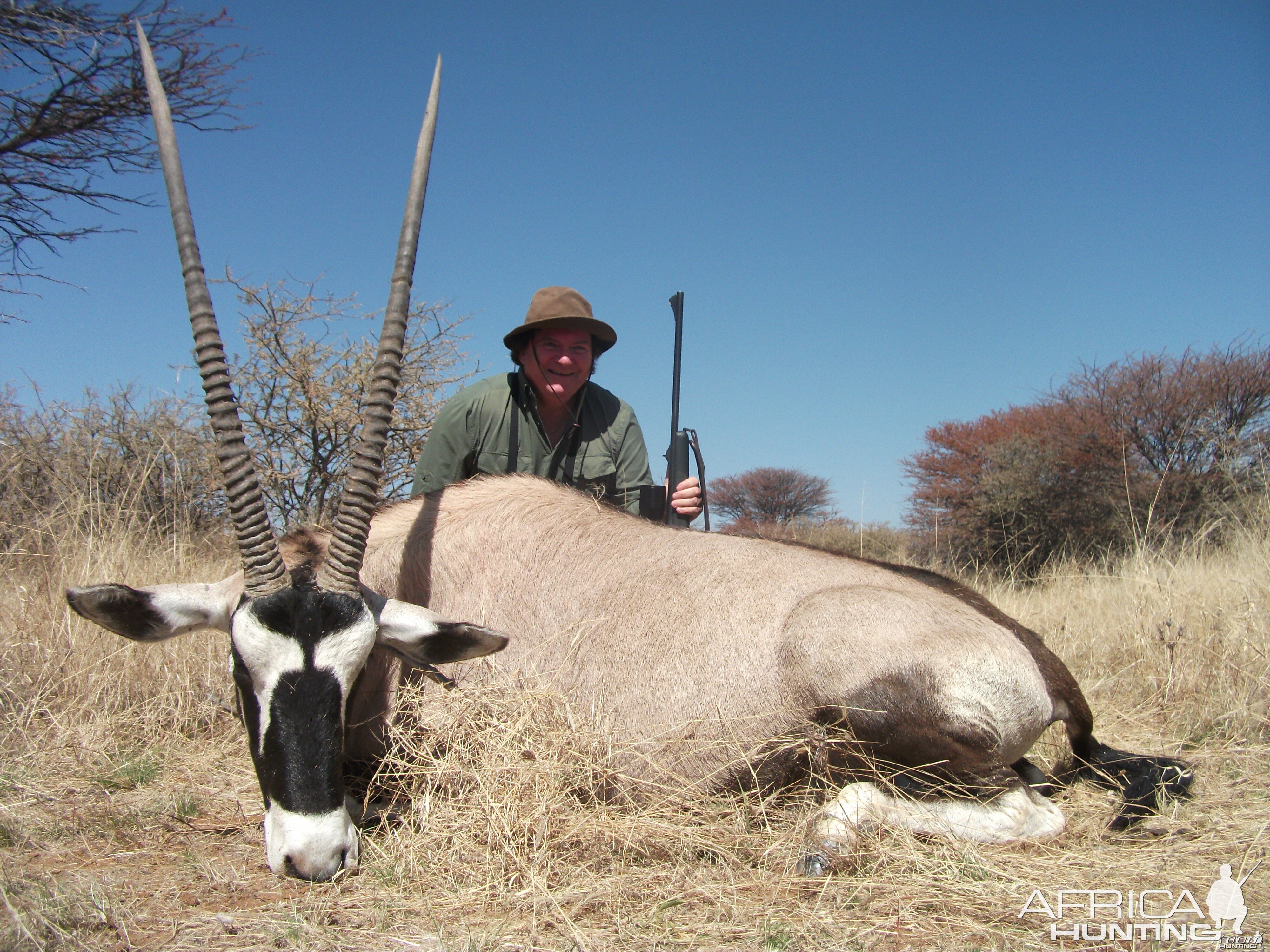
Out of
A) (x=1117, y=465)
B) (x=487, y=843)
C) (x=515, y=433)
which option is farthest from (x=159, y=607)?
(x=1117, y=465)

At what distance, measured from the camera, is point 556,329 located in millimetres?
5211

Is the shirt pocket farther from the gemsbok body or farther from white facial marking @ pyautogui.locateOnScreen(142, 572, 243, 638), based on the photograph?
white facial marking @ pyautogui.locateOnScreen(142, 572, 243, 638)

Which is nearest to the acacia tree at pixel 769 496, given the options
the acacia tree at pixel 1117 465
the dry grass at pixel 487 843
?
the acacia tree at pixel 1117 465

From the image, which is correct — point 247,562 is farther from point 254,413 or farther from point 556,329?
point 254,413

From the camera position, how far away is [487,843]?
258 cm

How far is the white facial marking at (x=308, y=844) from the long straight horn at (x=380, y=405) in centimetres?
70

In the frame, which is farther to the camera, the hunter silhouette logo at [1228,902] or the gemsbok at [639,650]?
the gemsbok at [639,650]

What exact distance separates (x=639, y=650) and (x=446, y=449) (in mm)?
2339

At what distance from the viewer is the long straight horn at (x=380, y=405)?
2719mm

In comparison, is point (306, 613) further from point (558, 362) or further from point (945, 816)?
point (558, 362)

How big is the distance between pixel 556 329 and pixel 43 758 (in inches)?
134

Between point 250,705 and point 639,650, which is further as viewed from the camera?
point 639,650

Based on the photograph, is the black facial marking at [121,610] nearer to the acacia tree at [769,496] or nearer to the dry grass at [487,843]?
the dry grass at [487,843]

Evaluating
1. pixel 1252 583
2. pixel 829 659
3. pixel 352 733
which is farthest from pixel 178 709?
pixel 1252 583
